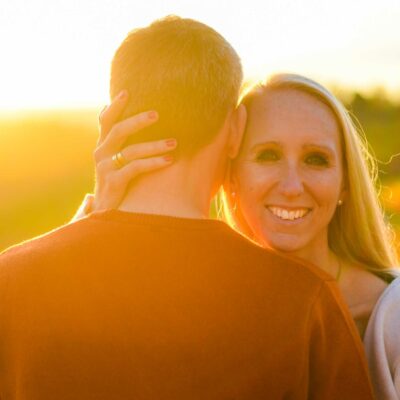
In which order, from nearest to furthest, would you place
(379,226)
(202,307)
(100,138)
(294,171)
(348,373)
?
(202,307)
(348,373)
(100,138)
(294,171)
(379,226)

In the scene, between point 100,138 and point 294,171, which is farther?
point 294,171

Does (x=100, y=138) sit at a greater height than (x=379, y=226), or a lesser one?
greater

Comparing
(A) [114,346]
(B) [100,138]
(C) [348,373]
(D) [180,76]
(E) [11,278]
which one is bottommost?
(C) [348,373]

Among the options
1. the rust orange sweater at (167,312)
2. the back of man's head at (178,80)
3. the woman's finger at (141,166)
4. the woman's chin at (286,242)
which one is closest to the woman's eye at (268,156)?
the woman's chin at (286,242)

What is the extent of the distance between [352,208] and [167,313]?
1.64 metres

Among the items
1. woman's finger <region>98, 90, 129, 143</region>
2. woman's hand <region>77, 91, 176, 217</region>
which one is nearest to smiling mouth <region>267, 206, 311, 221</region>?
woman's hand <region>77, 91, 176, 217</region>

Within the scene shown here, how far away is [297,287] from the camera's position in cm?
239

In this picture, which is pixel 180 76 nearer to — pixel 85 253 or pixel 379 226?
pixel 85 253

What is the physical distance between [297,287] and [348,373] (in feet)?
1.13

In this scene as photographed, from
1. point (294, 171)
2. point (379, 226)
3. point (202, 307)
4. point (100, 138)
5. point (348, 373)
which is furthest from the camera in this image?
point (379, 226)

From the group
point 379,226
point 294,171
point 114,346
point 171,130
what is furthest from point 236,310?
point 379,226

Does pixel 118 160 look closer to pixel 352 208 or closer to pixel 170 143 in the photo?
pixel 170 143

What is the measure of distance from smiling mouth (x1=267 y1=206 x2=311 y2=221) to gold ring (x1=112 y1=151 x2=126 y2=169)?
2.85 ft

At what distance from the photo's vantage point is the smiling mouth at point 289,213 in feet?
11.3
